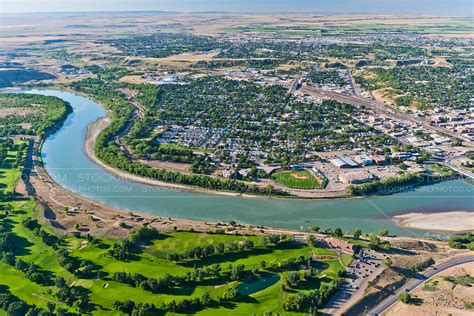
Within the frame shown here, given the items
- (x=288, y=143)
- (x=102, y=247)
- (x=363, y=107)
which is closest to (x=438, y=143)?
(x=363, y=107)

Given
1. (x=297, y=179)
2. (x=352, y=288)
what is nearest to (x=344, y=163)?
(x=297, y=179)

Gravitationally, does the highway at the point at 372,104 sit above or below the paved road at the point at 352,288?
above

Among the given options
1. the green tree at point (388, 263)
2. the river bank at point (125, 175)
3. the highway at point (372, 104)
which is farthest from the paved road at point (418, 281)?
the highway at point (372, 104)

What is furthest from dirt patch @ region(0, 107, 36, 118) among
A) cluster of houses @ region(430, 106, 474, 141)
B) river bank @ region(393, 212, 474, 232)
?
cluster of houses @ region(430, 106, 474, 141)

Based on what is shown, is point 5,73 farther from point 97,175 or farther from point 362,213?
point 362,213

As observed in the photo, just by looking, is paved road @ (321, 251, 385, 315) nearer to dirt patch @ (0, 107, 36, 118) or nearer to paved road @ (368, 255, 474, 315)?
paved road @ (368, 255, 474, 315)

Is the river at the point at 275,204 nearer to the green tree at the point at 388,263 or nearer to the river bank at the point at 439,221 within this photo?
the river bank at the point at 439,221

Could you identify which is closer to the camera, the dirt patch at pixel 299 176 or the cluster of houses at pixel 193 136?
the dirt patch at pixel 299 176
